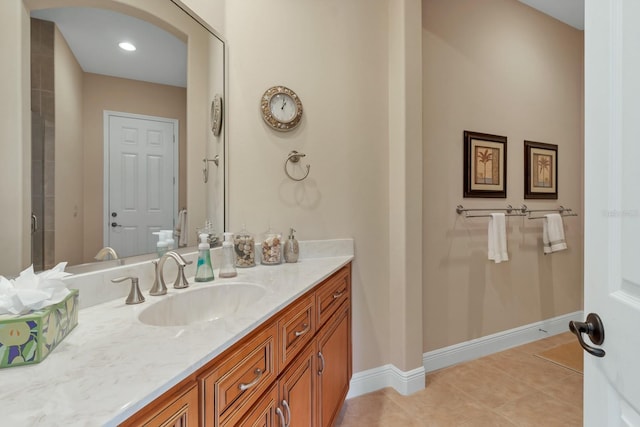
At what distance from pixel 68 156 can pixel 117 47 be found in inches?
19.8

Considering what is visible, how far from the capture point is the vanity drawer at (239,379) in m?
0.68

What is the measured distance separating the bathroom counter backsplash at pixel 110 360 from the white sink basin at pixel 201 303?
0.12 ft

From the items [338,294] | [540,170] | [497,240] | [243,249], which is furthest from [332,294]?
[540,170]

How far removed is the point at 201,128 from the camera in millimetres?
1560

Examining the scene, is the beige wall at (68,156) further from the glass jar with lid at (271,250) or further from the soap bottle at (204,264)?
the glass jar with lid at (271,250)

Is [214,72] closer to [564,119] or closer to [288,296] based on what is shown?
[288,296]

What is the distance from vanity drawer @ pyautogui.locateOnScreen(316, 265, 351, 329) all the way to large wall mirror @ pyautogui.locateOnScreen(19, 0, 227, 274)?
0.70 m

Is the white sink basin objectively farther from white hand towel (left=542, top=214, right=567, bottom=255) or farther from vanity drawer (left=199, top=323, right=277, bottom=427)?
white hand towel (left=542, top=214, right=567, bottom=255)

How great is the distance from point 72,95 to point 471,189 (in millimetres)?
2470

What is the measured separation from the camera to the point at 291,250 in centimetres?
176

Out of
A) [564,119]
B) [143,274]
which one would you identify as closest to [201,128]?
[143,274]

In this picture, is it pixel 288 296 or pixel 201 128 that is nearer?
pixel 288 296

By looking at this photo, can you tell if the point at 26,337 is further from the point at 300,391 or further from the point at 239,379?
the point at 300,391

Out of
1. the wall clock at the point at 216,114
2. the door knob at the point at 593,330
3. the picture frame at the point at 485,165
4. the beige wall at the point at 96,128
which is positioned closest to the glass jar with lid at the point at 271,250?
the wall clock at the point at 216,114
